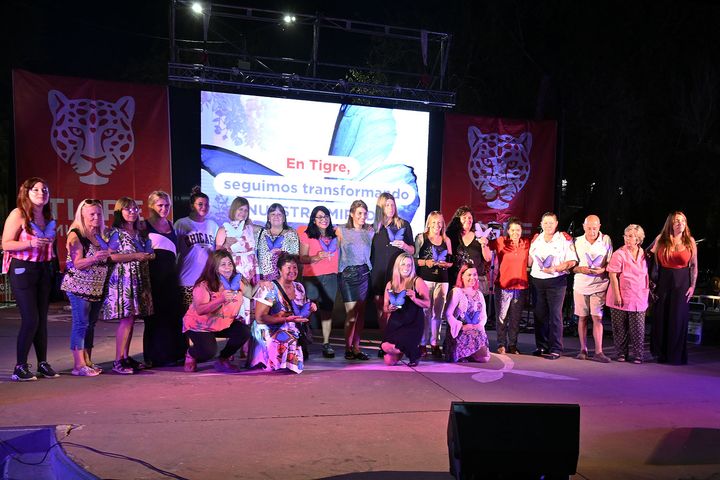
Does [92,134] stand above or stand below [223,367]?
above

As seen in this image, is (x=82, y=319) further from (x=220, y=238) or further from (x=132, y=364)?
(x=220, y=238)

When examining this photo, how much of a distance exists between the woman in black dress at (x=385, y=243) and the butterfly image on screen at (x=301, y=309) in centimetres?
105

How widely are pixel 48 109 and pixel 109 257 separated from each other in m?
4.02

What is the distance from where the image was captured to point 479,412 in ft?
9.44

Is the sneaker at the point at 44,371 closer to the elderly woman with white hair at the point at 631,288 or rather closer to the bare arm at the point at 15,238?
the bare arm at the point at 15,238

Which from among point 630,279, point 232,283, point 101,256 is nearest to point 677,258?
point 630,279

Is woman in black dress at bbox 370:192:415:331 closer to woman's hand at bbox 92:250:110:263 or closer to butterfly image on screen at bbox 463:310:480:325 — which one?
butterfly image on screen at bbox 463:310:480:325

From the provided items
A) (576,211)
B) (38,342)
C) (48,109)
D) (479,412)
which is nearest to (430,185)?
(48,109)

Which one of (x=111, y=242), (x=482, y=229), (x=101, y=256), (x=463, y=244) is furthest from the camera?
(x=482, y=229)

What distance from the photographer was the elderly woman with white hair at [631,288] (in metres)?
6.71

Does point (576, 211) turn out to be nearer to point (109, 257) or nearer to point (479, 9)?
point (479, 9)

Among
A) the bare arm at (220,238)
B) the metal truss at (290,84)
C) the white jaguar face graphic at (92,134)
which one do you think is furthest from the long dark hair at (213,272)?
the white jaguar face graphic at (92,134)

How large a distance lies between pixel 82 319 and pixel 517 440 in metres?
3.96

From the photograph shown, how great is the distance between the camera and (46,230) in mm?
5180
